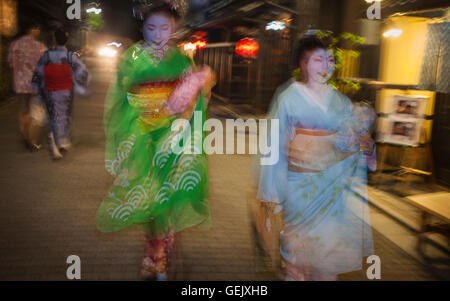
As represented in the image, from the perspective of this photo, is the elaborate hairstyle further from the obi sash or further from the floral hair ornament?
the obi sash

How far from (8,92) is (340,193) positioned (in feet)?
54.3

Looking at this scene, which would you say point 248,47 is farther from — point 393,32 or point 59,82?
point 59,82

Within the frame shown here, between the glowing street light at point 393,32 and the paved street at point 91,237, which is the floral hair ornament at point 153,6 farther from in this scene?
the glowing street light at point 393,32

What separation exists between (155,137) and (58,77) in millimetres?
4760

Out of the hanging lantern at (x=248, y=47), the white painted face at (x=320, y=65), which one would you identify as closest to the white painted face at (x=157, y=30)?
the white painted face at (x=320, y=65)

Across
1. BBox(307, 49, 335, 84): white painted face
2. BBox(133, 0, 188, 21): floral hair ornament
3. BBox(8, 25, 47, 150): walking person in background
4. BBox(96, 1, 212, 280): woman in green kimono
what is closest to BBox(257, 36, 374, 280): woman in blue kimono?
BBox(307, 49, 335, 84): white painted face

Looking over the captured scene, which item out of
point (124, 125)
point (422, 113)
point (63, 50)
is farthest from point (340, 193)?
point (63, 50)

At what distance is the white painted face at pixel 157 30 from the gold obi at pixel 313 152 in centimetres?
133

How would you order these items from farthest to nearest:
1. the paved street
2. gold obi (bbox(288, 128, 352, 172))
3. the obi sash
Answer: the obi sash, the paved street, gold obi (bbox(288, 128, 352, 172))

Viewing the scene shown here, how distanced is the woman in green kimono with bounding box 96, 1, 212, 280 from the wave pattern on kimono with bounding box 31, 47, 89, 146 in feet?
13.3

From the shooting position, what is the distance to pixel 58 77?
25.3ft

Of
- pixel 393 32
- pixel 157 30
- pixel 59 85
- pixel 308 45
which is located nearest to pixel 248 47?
pixel 393 32

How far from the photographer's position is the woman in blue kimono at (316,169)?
135 inches

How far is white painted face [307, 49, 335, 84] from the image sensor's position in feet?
11.2
